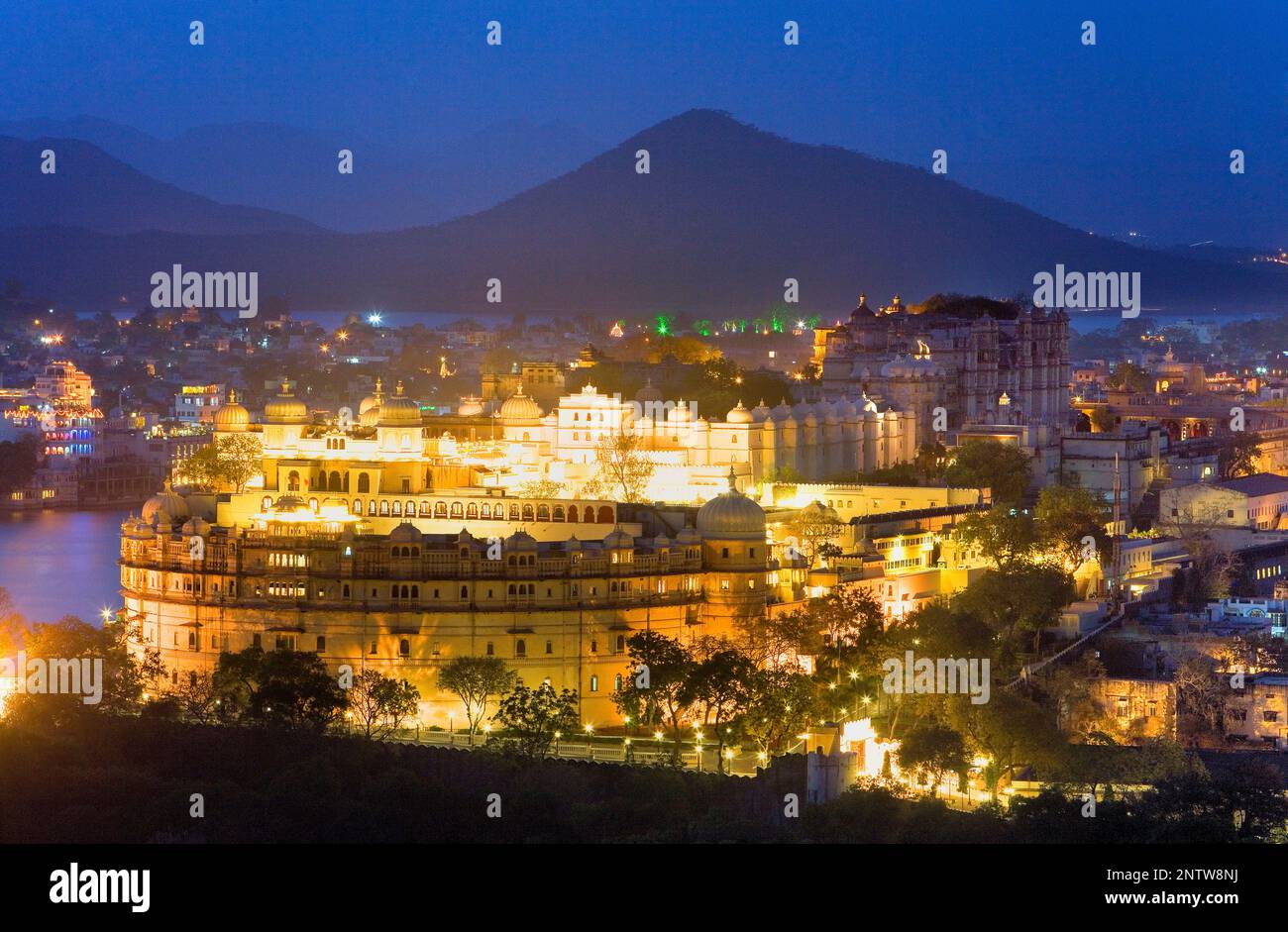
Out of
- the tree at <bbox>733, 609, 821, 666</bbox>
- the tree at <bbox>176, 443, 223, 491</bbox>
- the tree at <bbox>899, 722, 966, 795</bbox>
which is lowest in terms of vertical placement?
the tree at <bbox>899, 722, 966, 795</bbox>

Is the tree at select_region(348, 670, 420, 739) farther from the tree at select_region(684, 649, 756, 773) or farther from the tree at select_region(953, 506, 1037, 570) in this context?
the tree at select_region(953, 506, 1037, 570)

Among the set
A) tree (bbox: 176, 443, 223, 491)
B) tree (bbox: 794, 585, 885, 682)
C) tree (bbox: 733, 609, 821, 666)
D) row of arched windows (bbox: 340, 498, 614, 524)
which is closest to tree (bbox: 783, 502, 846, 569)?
row of arched windows (bbox: 340, 498, 614, 524)

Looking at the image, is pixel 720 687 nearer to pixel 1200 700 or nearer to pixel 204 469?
pixel 1200 700

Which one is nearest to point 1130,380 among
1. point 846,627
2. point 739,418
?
point 739,418

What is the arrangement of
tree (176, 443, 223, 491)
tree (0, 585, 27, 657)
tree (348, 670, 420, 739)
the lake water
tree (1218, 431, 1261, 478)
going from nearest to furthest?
tree (348, 670, 420, 739) → tree (0, 585, 27, 657) → tree (176, 443, 223, 491) → the lake water → tree (1218, 431, 1261, 478)

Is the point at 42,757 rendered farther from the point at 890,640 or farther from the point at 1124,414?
the point at 1124,414

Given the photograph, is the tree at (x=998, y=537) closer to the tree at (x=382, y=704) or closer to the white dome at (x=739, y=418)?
the white dome at (x=739, y=418)

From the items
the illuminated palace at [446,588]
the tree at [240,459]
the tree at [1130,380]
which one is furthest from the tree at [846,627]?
the tree at [1130,380]

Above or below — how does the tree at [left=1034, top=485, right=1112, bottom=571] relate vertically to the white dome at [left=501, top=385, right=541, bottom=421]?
below
